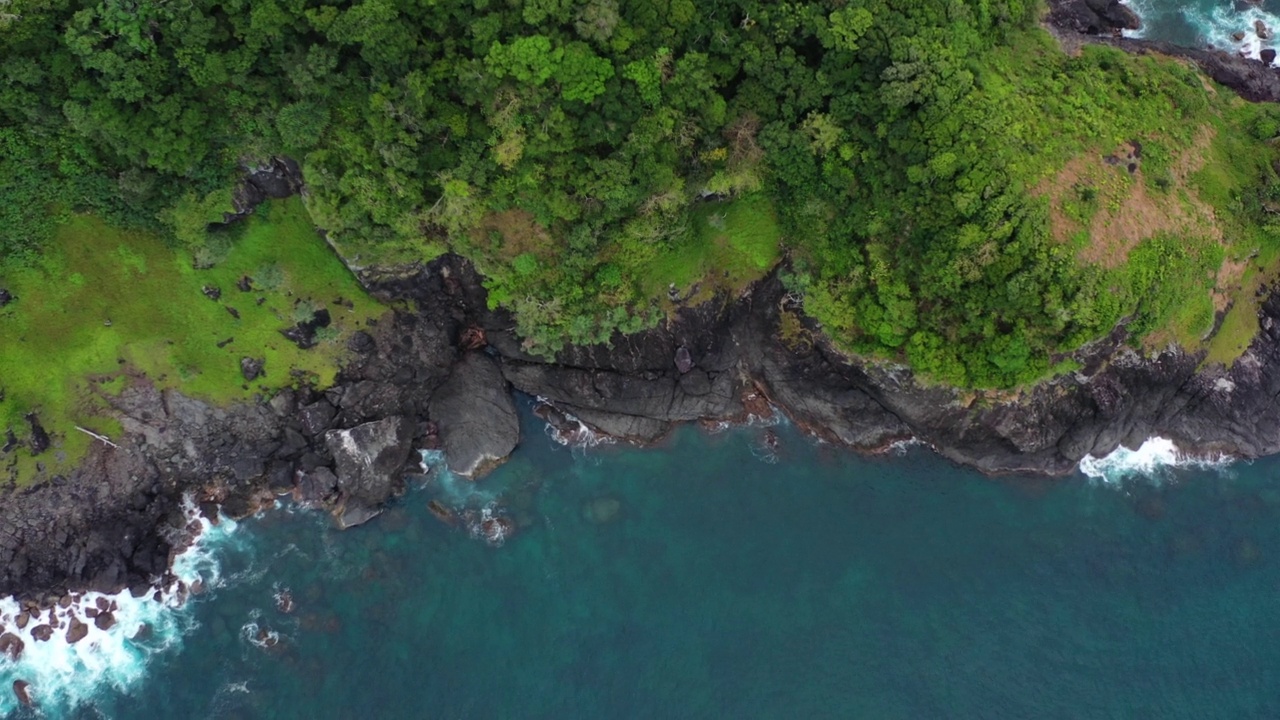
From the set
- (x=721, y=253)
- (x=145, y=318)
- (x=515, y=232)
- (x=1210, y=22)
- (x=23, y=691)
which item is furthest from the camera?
(x=1210, y=22)

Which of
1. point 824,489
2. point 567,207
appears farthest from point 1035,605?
point 567,207

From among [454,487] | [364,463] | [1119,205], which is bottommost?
[454,487]

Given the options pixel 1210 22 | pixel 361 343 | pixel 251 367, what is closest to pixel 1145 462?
pixel 1210 22

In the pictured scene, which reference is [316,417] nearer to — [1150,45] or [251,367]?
[251,367]

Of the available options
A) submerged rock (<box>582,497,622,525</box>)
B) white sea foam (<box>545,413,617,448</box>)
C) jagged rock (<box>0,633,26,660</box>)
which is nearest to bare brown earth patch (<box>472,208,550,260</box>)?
white sea foam (<box>545,413,617,448</box>)

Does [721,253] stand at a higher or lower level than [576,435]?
higher

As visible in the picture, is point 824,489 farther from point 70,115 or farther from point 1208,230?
point 70,115

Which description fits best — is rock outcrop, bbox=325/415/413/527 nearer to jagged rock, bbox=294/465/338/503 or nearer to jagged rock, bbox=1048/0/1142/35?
jagged rock, bbox=294/465/338/503
